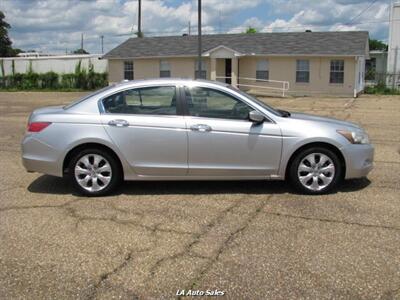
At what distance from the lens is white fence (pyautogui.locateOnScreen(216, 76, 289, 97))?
101 feet

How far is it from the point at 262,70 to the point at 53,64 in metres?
19.6

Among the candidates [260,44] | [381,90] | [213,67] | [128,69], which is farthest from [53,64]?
[381,90]

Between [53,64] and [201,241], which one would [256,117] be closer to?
[201,241]

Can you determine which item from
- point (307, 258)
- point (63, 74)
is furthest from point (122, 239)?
point (63, 74)

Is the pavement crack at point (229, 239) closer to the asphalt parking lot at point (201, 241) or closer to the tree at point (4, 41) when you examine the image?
the asphalt parking lot at point (201, 241)

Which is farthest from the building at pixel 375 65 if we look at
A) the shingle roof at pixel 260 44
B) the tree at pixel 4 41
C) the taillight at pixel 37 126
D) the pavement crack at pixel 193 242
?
the tree at pixel 4 41

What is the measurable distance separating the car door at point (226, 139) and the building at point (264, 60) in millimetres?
24665

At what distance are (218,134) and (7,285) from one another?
124 inches

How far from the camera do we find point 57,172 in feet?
20.2

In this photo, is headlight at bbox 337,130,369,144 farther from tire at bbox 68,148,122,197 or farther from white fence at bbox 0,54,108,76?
white fence at bbox 0,54,108,76

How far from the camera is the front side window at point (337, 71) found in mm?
29531

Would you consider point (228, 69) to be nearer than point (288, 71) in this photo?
No

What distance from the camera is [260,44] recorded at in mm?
32406

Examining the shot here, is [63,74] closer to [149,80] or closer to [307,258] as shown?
[149,80]
